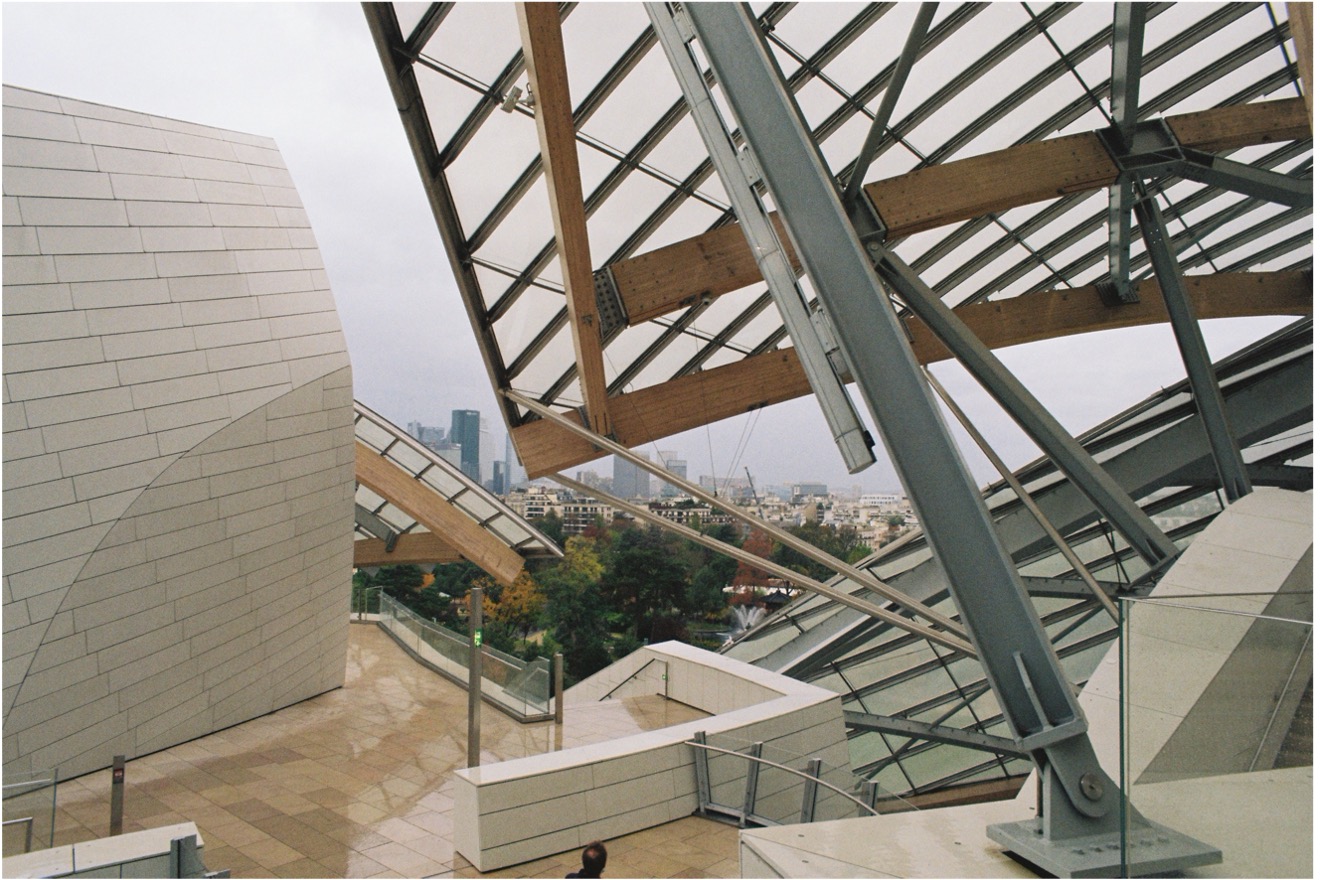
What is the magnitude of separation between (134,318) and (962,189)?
1337 centimetres

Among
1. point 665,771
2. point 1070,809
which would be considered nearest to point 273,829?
point 665,771

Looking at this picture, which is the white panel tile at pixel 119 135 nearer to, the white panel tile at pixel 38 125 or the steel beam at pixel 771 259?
the white panel tile at pixel 38 125

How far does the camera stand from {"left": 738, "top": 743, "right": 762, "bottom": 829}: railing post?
11594 millimetres

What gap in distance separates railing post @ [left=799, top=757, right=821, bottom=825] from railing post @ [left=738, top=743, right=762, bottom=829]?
77 centimetres

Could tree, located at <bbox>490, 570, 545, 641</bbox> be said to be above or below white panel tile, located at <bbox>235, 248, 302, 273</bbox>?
below

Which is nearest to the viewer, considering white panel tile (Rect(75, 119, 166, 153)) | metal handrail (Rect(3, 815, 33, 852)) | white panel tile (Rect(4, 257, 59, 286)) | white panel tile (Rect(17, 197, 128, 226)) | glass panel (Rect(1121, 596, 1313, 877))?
glass panel (Rect(1121, 596, 1313, 877))

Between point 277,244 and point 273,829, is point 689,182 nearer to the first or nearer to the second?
point 277,244

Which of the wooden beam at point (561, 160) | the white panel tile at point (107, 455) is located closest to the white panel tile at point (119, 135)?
the white panel tile at point (107, 455)

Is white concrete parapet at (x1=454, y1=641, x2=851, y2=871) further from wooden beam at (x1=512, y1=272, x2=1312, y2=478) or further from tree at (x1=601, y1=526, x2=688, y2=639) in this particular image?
tree at (x1=601, y1=526, x2=688, y2=639)

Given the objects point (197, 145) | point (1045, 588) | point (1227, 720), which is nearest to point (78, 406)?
point (197, 145)

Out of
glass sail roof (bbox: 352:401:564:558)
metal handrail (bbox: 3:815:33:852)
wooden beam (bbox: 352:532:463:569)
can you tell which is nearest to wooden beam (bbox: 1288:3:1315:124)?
metal handrail (bbox: 3:815:33:852)

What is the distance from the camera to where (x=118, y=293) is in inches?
543

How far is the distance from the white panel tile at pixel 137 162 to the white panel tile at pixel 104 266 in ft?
4.75

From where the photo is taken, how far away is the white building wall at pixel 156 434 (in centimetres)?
1262
